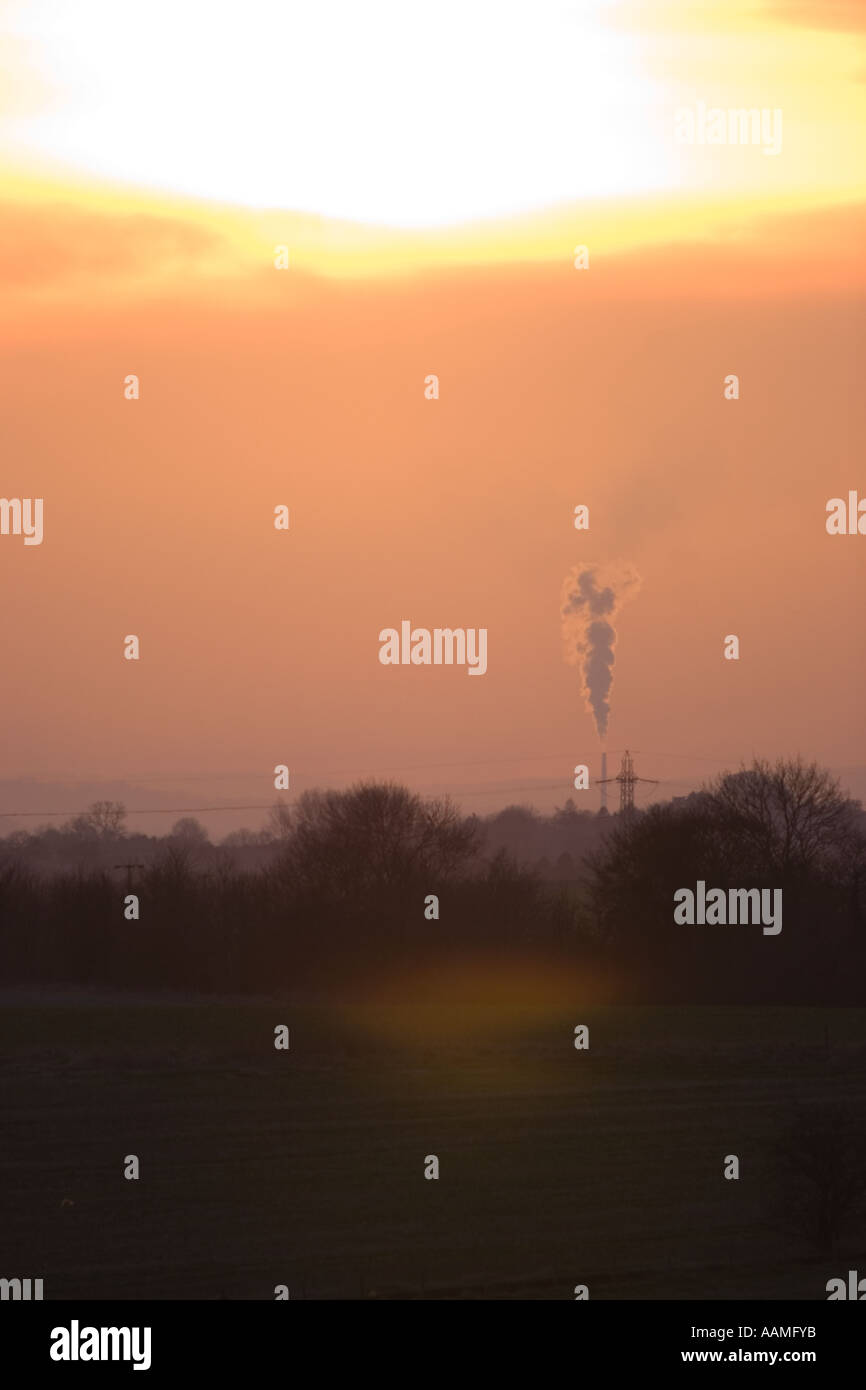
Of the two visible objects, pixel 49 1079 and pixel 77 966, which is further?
pixel 77 966

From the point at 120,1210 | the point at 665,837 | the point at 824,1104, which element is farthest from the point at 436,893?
the point at 120,1210

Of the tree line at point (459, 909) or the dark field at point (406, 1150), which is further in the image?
the tree line at point (459, 909)

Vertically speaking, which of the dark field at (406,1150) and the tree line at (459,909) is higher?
the tree line at (459,909)

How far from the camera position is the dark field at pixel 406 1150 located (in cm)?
2630

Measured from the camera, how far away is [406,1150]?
3594cm

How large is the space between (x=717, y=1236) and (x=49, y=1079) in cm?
1977

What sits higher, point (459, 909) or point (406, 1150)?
point (459, 909)

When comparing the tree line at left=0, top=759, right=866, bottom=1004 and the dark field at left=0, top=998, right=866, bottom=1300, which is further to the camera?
the tree line at left=0, top=759, right=866, bottom=1004

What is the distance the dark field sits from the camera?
1035 inches

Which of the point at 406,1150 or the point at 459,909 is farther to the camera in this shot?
the point at 459,909

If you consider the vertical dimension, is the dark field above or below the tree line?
below
